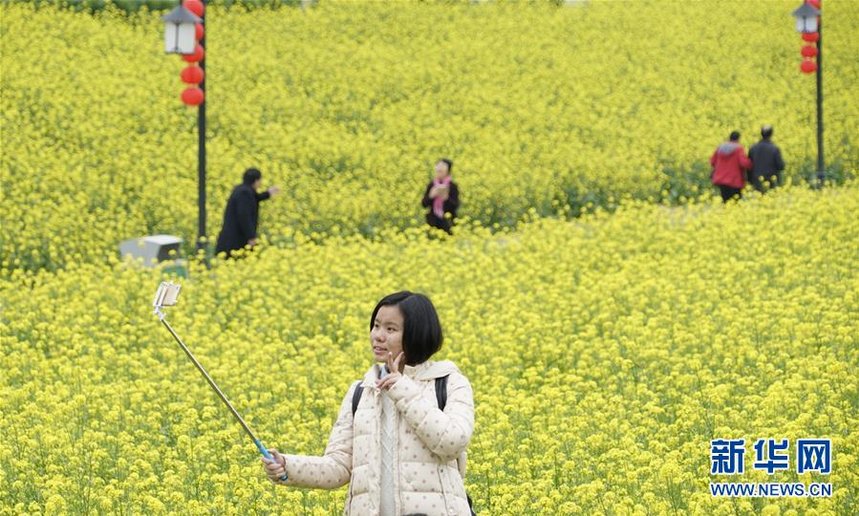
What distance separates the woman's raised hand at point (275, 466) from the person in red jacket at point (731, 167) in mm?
14457

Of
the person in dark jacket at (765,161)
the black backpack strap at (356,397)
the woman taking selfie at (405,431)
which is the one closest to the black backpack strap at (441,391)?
the woman taking selfie at (405,431)

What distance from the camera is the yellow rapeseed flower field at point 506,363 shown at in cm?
684

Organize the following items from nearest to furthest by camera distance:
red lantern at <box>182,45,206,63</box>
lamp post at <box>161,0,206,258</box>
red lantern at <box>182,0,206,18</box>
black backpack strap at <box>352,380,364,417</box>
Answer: black backpack strap at <box>352,380,364,417</box>
lamp post at <box>161,0,206,258</box>
red lantern at <box>182,45,206,63</box>
red lantern at <box>182,0,206,18</box>

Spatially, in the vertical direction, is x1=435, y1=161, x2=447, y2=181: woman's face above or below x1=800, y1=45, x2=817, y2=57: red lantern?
below

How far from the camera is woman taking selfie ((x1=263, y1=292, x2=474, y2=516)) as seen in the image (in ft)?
14.2

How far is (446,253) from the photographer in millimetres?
14133

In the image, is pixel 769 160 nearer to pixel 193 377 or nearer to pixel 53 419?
pixel 193 377

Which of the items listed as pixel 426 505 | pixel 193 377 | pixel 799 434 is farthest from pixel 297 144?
pixel 426 505

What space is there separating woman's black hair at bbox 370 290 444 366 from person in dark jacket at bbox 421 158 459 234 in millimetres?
11313

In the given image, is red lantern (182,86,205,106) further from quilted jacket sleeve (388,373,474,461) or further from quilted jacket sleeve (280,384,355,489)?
quilted jacket sleeve (388,373,474,461)

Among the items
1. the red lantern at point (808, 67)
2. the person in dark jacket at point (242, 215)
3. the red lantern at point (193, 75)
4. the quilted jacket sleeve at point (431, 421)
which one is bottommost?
the quilted jacket sleeve at point (431, 421)

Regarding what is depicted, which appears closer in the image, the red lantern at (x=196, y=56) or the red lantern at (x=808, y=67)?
the red lantern at (x=196, y=56)

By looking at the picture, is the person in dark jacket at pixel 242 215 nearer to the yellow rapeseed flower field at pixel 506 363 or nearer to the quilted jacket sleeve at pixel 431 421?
the yellow rapeseed flower field at pixel 506 363

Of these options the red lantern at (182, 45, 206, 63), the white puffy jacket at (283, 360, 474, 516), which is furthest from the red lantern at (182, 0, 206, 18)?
the white puffy jacket at (283, 360, 474, 516)
